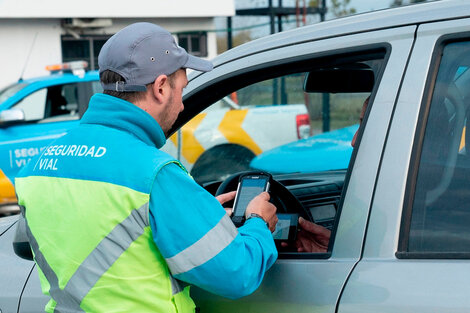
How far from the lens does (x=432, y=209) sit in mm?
1733

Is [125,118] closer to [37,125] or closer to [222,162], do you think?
[37,125]

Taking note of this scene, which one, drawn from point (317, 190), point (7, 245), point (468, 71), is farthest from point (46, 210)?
point (317, 190)

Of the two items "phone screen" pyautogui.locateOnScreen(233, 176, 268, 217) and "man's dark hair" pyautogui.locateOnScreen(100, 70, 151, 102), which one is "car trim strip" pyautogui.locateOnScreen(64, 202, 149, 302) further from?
"phone screen" pyautogui.locateOnScreen(233, 176, 268, 217)

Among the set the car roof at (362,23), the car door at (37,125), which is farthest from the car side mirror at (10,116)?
the car roof at (362,23)

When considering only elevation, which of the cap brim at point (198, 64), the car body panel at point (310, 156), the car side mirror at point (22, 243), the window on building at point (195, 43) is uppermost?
the cap brim at point (198, 64)

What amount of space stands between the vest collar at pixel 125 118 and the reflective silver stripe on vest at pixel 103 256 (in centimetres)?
23

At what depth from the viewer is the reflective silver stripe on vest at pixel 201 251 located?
170cm

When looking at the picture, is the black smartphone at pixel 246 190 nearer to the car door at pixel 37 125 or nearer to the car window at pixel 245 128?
the car window at pixel 245 128

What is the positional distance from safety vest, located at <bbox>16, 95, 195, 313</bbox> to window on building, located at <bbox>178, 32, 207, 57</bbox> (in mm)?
16351

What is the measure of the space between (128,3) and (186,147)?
34.7 feet

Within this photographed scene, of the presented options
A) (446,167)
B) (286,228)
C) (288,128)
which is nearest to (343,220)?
(446,167)

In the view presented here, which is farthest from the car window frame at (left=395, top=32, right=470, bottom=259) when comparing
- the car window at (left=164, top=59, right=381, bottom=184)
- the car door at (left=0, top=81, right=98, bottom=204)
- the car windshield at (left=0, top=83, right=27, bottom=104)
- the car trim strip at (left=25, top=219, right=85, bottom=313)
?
the car windshield at (left=0, top=83, right=27, bottom=104)

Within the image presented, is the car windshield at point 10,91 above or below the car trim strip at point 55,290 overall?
below

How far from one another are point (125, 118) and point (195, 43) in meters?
16.7
